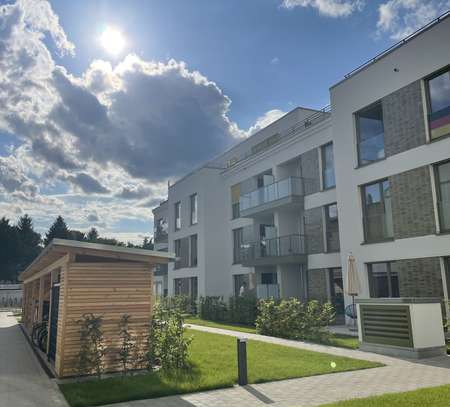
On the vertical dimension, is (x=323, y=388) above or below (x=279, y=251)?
below

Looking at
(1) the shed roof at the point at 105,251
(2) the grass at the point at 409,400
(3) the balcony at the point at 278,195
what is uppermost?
(3) the balcony at the point at 278,195

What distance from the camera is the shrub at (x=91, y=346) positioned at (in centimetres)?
807

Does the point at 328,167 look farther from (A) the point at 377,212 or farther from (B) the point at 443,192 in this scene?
(B) the point at 443,192

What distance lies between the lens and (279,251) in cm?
2192

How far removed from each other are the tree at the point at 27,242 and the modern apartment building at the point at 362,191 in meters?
52.0

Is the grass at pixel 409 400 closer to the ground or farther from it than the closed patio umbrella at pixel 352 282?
closer to the ground

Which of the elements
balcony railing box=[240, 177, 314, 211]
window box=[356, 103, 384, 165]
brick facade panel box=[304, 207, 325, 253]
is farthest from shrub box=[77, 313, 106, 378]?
balcony railing box=[240, 177, 314, 211]

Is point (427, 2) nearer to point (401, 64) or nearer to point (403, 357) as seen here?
point (401, 64)

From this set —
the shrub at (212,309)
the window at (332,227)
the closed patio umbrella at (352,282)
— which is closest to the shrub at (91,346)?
the closed patio umbrella at (352,282)

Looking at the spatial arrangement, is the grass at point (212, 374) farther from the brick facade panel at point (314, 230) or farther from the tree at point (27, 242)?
the tree at point (27, 242)

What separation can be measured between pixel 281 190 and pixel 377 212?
20.5 ft

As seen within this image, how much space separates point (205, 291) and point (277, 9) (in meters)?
18.9

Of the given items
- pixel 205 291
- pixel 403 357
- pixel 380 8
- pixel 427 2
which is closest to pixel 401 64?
pixel 427 2

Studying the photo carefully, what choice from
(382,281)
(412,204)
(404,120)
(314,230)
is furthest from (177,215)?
(412,204)
